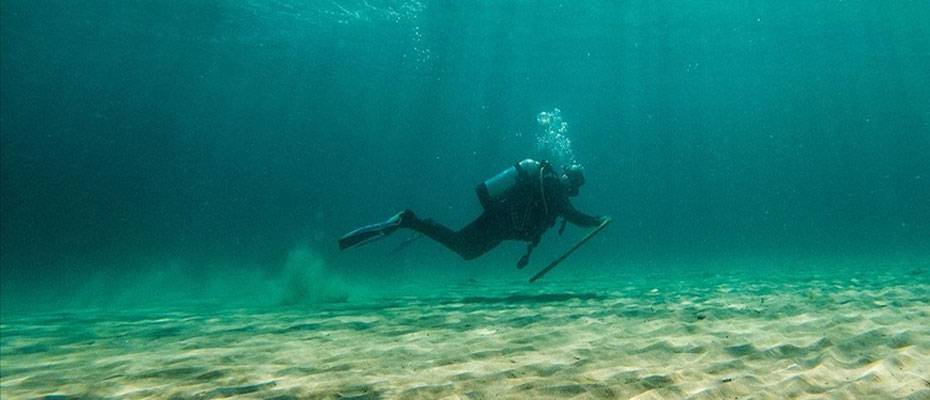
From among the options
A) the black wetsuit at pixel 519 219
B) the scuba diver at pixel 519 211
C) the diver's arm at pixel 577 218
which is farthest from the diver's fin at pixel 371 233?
the diver's arm at pixel 577 218

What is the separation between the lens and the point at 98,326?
8.93 meters

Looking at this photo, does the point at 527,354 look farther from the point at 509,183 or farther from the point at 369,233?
the point at 369,233

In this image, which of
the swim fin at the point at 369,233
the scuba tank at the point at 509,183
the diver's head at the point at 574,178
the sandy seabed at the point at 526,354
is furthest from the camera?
the diver's head at the point at 574,178

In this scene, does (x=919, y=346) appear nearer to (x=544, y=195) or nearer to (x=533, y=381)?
(x=533, y=381)

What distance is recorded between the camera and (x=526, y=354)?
450cm

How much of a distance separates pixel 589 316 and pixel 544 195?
237 centimetres

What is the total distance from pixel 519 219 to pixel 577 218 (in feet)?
3.29

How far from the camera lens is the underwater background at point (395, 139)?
269 inches

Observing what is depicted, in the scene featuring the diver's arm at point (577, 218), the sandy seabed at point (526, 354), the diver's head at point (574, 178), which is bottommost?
the sandy seabed at point (526, 354)

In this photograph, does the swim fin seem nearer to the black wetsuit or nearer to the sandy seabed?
the black wetsuit

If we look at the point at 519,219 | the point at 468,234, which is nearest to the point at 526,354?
the point at 519,219

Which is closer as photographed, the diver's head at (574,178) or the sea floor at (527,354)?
the sea floor at (527,354)

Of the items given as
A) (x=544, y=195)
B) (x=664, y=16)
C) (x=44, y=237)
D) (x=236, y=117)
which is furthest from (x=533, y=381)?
(x=44, y=237)

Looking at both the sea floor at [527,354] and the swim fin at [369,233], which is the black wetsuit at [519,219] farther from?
Answer: the sea floor at [527,354]
